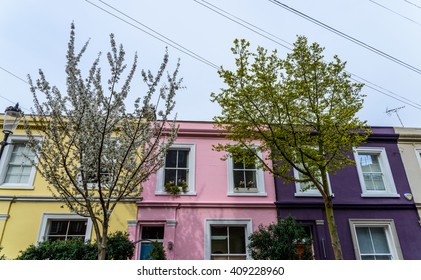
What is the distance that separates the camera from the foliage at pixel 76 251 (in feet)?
24.1

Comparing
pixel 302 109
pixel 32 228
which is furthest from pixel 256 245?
pixel 32 228

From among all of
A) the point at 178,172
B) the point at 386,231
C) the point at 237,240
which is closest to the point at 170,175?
the point at 178,172

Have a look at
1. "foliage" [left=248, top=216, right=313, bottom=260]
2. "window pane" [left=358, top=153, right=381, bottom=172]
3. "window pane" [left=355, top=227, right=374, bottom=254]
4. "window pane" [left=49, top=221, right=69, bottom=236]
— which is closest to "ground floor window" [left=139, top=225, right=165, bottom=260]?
"window pane" [left=49, top=221, right=69, bottom=236]

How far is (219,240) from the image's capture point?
930 cm

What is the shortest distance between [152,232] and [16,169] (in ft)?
17.5

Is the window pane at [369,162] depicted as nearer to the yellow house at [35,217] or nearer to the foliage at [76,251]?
the yellow house at [35,217]

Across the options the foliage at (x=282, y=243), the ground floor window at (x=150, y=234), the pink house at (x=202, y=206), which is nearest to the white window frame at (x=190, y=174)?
the pink house at (x=202, y=206)

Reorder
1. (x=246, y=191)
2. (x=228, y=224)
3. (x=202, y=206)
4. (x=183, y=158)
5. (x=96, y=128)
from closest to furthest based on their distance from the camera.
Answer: (x=96, y=128) → (x=228, y=224) → (x=202, y=206) → (x=246, y=191) → (x=183, y=158)

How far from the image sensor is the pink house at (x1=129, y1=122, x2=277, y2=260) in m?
9.02

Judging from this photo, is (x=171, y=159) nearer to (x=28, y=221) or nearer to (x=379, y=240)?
(x=28, y=221)

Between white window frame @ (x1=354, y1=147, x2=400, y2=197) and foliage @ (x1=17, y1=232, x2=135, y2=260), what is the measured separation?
831 centimetres
